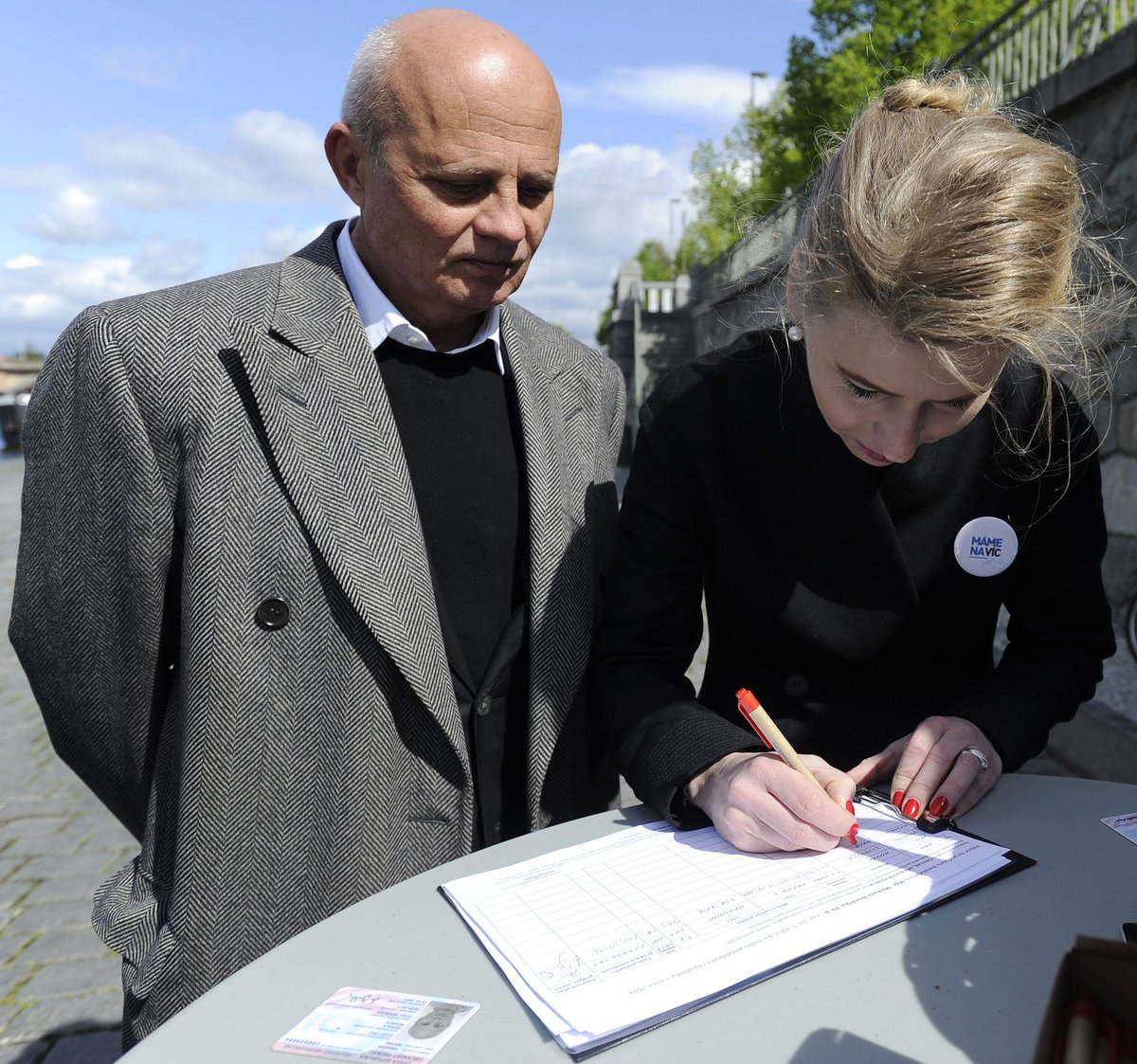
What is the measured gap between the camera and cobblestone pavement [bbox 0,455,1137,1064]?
283 cm

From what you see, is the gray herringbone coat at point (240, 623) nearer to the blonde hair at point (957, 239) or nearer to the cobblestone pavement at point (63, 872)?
the blonde hair at point (957, 239)

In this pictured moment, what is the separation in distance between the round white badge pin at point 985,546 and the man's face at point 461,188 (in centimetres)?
94

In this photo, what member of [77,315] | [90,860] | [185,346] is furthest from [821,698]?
[90,860]

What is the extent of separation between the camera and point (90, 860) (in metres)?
3.86

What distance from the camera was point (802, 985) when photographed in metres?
1.09

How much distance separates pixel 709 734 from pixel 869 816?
0.25 m

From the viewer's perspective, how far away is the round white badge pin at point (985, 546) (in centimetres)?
173

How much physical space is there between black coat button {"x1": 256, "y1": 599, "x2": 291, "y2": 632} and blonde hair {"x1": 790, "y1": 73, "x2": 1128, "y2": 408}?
Answer: 963 mm

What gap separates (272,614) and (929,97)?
1303 mm

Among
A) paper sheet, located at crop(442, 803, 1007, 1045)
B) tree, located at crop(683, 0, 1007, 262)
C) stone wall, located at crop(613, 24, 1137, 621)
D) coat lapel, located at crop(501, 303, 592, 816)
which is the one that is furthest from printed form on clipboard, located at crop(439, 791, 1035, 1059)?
tree, located at crop(683, 0, 1007, 262)

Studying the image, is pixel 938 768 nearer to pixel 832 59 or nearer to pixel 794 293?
pixel 794 293

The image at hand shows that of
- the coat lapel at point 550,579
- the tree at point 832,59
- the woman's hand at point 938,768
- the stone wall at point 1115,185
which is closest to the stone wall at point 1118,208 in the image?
the stone wall at point 1115,185

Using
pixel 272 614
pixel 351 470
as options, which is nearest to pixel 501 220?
pixel 351 470

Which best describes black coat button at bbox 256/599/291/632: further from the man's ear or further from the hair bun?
the hair bun
